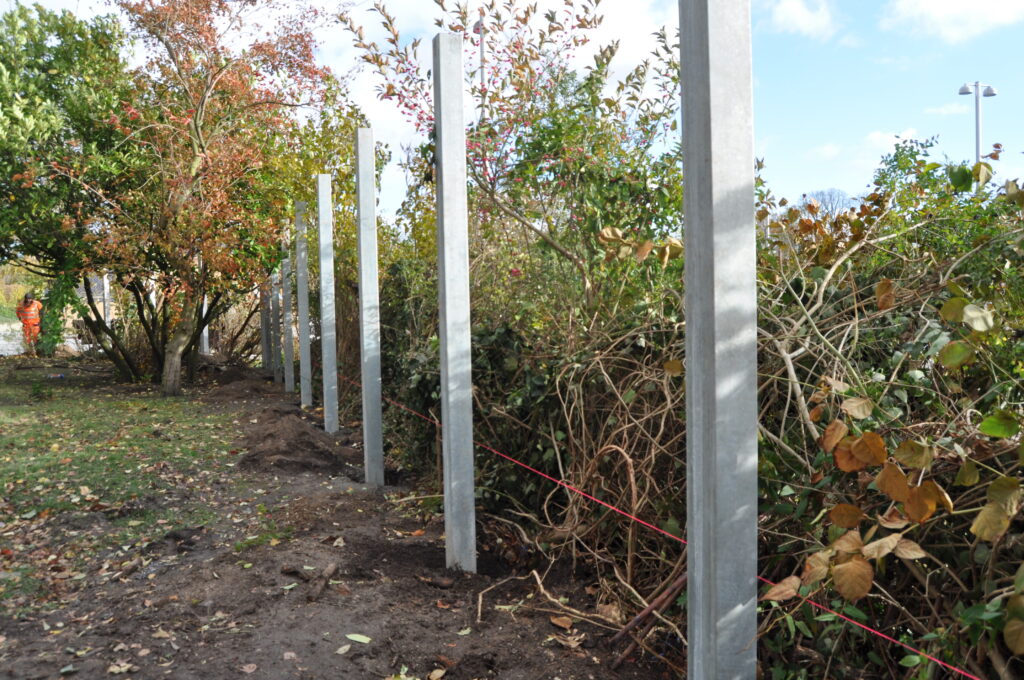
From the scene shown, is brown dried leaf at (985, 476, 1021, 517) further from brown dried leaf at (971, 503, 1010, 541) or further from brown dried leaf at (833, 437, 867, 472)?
brown dried leaf at (833, 437, 867, 472)

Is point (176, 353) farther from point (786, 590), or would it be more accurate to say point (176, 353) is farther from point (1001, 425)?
point (1001, 425)

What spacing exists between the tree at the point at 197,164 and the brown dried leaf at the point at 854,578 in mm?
11359

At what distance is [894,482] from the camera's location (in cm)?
190

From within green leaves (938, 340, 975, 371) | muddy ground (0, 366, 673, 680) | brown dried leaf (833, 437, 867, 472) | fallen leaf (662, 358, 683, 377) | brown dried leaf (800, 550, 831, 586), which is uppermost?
green leaves (938, 340, 975, 371)

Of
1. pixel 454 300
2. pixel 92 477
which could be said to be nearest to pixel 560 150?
pixel 454 300

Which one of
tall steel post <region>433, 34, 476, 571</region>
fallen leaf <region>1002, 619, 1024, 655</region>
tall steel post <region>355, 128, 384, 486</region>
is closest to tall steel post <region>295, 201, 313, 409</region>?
tall steel post <region>355, 128, 384, 486</region>

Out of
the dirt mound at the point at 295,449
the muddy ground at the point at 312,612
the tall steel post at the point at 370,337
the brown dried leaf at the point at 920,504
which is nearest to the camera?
the brown dried leaf at the point at 920,504

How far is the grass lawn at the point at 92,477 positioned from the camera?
5.23 meters

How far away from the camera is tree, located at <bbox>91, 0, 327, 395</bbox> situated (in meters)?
12.2

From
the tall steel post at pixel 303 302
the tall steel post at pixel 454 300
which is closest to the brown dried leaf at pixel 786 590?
the tall steel post at pixel 454 300

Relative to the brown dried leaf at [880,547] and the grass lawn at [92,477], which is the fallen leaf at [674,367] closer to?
the brown dried leaf at [880,547]

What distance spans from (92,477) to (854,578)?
6493 mm

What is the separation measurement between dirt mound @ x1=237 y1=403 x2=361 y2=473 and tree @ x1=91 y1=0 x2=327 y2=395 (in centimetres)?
436

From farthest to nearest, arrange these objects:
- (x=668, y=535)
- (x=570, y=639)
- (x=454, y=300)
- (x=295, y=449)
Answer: (x=295, y=449)
(x=454, y=300)
(x=570, y=639)
(x=668, y=535)
